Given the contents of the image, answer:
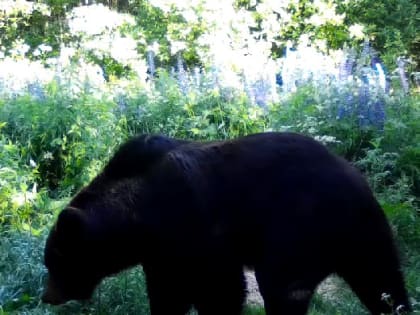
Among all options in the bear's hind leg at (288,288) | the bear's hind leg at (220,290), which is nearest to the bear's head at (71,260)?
the bear's hind leg at (220,290)

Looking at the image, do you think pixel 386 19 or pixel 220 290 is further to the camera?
pixel 386 19

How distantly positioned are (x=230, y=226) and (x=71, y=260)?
100 cm

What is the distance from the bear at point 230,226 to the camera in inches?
161

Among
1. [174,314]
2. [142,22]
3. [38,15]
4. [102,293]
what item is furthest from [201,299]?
[38,15]

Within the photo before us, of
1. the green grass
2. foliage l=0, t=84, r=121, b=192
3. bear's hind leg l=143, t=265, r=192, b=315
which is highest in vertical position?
foliage l=0, t=84, r=121, b=192

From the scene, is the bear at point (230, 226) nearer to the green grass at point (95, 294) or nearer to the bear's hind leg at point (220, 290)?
the bear's hind leg at point (220, 290)

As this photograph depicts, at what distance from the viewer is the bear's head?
423 centimetres

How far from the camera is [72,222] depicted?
4.21 meters

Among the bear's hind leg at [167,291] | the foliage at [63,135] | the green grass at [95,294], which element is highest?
the foliage at [63,135]

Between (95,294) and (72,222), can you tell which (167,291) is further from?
(95,294)

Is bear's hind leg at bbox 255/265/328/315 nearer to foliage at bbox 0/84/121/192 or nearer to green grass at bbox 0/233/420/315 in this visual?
green grass at bbox 0/233/420/315

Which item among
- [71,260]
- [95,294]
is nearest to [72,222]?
[71,260]

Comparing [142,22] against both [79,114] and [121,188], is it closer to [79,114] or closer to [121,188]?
[79,114]

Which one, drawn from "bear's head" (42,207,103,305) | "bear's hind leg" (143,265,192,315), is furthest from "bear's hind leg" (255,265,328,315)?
"bear's head" (42,207,103,305)
